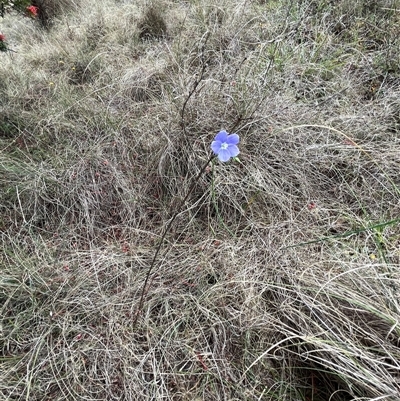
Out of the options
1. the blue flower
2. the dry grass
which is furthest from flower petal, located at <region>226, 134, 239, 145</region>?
the dry grass

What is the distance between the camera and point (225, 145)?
0.95 meters

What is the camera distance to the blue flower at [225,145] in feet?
3.05

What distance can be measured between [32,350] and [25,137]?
1.33m

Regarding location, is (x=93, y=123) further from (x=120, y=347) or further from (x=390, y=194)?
(x=390, y=194)

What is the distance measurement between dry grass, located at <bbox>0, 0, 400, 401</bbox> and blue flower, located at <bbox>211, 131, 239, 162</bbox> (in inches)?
13.6

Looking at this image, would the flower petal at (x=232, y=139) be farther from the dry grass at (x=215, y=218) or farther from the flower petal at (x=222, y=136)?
the dry grass at (x=215, y=218)

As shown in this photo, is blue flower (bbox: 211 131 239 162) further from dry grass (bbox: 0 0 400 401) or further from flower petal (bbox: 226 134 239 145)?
dry grass (bbox: 0 0 400 401)

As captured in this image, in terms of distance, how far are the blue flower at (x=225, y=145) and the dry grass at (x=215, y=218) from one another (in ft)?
1.14

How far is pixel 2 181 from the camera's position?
1685 mm

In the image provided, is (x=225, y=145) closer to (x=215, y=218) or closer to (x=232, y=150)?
(x=232, y=150)

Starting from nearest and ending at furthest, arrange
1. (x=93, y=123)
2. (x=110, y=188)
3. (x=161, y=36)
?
(x=110, y=188), (x=93, y=123), (x=161, y=36)

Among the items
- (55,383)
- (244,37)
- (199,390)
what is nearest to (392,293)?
(199,390)

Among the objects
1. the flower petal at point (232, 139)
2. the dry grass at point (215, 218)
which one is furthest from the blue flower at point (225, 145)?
the dry grass at point (215, 218)

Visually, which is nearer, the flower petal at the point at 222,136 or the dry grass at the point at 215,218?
the flower petal at the point at 222,136
